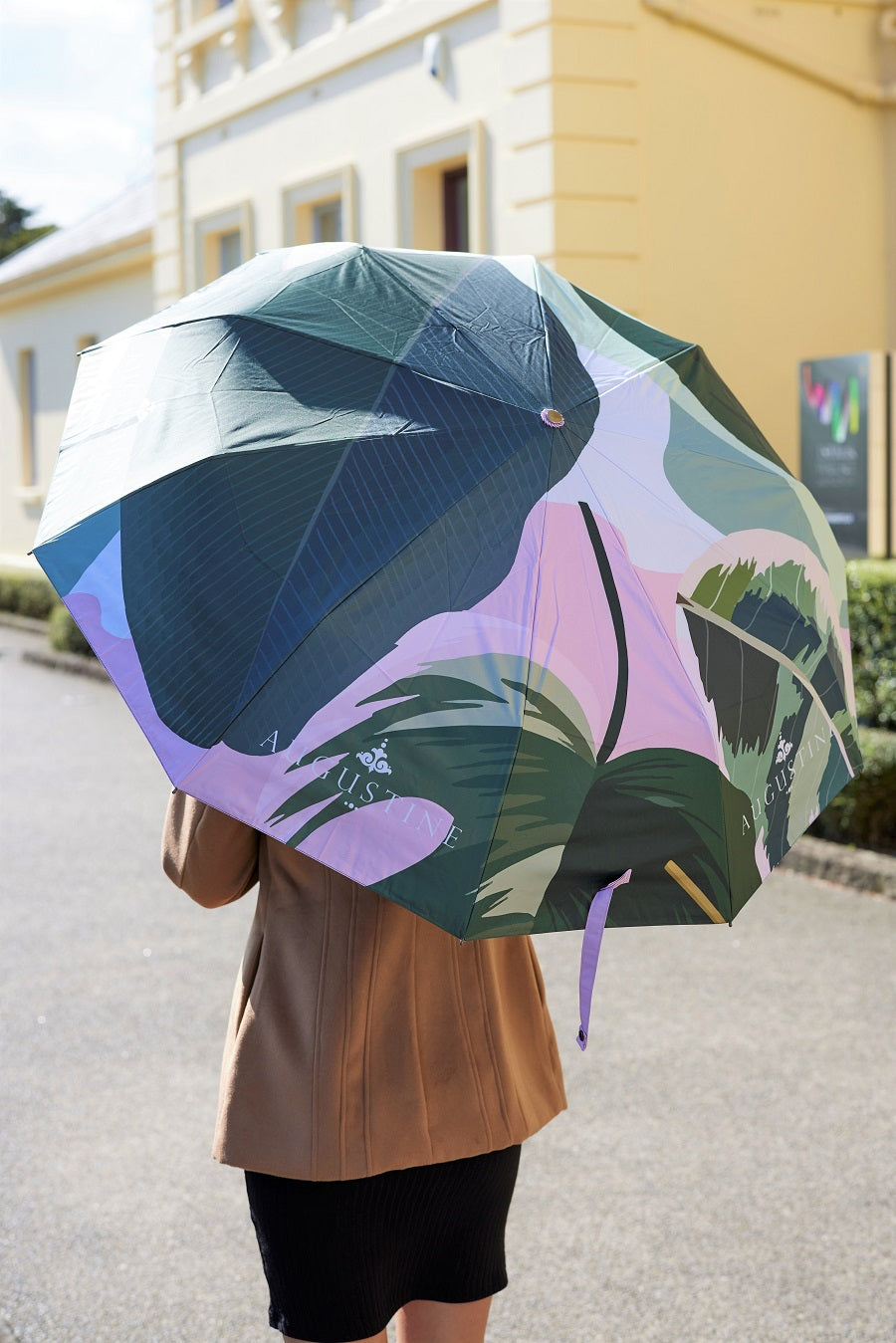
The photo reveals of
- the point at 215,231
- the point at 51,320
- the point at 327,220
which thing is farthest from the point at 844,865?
the point at 51,320

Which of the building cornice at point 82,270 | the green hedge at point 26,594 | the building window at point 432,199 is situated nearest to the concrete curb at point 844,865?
the building window at point 432,199

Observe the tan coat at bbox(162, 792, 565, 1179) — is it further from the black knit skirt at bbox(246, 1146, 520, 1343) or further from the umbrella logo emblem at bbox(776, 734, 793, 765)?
the umbrella logo emblem at bbox(776, 734, 793, 765)

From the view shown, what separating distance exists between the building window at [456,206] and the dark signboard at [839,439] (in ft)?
12.9

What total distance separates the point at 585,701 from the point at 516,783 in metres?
0.15

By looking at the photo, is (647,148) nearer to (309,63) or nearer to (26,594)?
(309,63)

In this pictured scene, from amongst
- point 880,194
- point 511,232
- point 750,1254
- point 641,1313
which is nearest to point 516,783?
point 641,1313

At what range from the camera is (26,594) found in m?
21.3

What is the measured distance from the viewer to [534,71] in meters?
10.2

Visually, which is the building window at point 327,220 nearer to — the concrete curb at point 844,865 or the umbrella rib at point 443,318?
the concrete curb at point 844,865

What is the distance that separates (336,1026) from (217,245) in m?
14.7

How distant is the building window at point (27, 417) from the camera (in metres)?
23.6

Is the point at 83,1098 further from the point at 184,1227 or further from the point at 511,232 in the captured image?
the point at 511,232

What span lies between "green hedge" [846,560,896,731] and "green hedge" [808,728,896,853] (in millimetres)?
311

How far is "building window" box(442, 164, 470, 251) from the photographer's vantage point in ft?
39.7
